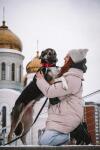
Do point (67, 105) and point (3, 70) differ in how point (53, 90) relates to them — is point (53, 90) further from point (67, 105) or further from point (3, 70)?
point (3, 70)

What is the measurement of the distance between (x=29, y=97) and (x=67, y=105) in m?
0.29

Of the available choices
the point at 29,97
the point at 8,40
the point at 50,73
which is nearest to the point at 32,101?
the point at 29,97

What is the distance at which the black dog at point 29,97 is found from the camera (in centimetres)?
192

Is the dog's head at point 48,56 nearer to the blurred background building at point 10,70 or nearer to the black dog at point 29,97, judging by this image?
the black dog at point 29,97

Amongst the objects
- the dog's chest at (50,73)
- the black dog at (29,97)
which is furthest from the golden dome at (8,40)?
the dog's chest at (50,73)

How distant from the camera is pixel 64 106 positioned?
69.1 inches

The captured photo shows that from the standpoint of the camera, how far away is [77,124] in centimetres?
176

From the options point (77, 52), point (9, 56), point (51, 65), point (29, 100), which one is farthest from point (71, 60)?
point (9, 56)

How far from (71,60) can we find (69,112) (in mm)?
224

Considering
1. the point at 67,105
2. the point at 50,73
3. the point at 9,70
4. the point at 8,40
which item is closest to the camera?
the point at 67,105

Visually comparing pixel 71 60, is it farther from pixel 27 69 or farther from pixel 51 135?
pixel 27 69

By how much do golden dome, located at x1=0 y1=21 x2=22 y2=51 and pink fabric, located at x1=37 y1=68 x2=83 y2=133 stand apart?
8.73 meters

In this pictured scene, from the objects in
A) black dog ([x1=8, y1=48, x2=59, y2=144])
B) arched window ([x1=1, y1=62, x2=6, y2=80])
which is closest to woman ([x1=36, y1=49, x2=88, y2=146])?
black dog ([x1=8, y1=48, x2=59, y2=144])

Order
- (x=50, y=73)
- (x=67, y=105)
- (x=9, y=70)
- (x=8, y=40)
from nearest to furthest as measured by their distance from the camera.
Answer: (x=67, y=105) < (x=50, y=73) < (x=8, y=40) < (x=9, y=70)
